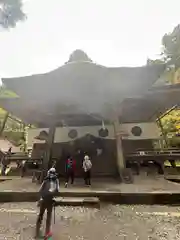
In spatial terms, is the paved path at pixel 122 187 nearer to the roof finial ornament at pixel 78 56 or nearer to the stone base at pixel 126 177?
the stone base at pixel 126 177

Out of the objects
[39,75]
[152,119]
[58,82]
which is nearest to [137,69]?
[58,82]

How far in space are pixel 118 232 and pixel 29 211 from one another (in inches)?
130

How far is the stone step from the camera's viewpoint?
7.65 metres

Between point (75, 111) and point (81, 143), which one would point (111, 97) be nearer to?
point (75, 111)

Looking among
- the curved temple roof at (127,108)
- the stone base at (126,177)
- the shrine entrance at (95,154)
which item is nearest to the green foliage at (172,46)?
the curved temple roof at (127,108)

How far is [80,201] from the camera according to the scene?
25.4 feet

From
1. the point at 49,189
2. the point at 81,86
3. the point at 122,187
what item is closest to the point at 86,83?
the point at 81,86

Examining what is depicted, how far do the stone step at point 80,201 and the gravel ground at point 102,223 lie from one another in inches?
8.2

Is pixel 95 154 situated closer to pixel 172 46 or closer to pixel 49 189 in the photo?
pixel 49 189

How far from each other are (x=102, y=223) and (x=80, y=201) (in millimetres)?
1542

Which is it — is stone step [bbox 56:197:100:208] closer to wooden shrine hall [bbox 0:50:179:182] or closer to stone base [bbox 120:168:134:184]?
stone base [bbox 120:168:134:184]

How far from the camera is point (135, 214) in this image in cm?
702

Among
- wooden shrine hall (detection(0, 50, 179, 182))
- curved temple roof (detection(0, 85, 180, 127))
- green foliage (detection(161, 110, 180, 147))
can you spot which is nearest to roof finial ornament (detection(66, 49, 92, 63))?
wooden shrine hall (detection(0, 50, 179, 182))

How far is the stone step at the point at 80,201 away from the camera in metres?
7.65
